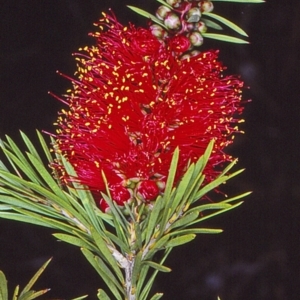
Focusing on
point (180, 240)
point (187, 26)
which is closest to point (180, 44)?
point (187, 26)

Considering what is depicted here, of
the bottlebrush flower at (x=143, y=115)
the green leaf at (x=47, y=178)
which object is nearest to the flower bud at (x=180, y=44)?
the bottlebrush flower at (x=143, y=115)

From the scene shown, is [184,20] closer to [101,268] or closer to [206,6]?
[206,6]

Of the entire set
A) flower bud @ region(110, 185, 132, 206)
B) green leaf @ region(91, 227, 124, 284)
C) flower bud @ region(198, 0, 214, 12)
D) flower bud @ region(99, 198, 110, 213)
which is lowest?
green leaf @ region(91, 227, 124, 284)

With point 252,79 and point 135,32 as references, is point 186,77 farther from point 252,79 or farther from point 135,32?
point 252,79

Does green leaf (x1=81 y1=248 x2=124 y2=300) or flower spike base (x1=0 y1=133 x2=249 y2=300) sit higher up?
flower spike base (x1=0 y1=133 x2=249 y2=300)

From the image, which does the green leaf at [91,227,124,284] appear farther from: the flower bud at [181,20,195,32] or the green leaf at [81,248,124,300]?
the flower bud at [181,20,195,32]

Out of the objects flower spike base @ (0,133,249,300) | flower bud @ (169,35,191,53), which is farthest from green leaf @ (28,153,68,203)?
flower bud @ (169,35,191,53)
